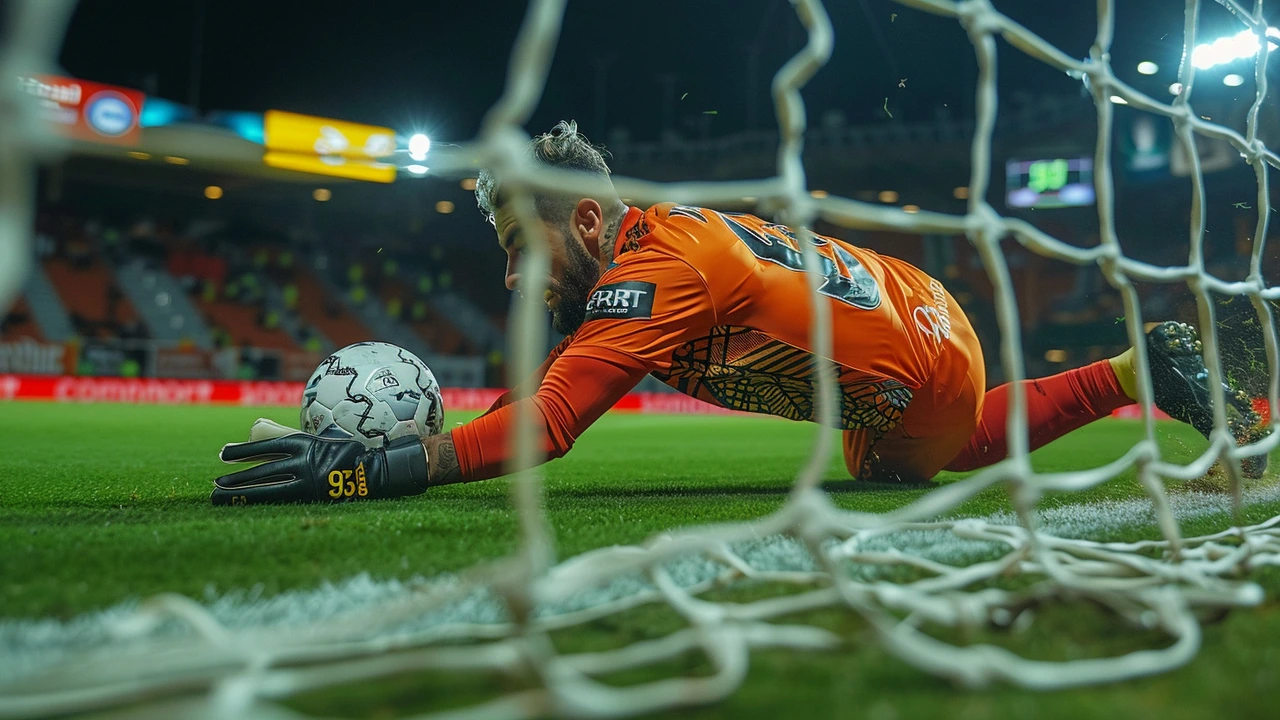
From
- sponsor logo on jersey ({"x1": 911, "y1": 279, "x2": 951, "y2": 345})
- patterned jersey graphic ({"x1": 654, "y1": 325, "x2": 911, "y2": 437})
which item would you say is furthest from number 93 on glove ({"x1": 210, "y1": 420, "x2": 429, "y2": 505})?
sponsor logo on jersey ({"x1": 911, "y1": 279, "x2": 951, "y2": 345})

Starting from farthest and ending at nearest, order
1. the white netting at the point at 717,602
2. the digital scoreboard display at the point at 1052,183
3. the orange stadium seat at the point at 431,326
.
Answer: the orange stadium seat at the point at 431,326 → the digital scoreboard display at the point at 1052,183 → the white netting at the point at 717,602

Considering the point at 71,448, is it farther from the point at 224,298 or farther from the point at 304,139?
the point at 224,298

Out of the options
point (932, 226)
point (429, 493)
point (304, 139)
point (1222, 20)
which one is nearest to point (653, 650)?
point (932, 226)

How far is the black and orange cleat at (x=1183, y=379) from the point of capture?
219 centimetres

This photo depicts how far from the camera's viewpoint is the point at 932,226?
2.83 feet

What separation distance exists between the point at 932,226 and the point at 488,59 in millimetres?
14788

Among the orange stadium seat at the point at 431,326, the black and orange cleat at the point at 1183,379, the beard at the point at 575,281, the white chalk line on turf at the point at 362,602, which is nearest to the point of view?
the white chalk line on turf at the point at 362,602

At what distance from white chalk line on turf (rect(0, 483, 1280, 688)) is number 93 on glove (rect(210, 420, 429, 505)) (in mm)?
728

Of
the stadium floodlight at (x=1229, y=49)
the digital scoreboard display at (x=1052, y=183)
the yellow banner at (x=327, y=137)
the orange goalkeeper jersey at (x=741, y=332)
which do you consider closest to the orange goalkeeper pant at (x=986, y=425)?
the orange goalkeeper jersey at (x=741, y=332)

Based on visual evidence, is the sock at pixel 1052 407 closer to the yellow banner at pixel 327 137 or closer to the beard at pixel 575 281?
the beard at pixel 575 281

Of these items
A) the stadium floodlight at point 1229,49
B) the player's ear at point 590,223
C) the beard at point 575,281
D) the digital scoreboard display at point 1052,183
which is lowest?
the beard at point 575,281

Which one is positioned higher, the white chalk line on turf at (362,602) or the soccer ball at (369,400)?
A: the soccer ball at (369,400)

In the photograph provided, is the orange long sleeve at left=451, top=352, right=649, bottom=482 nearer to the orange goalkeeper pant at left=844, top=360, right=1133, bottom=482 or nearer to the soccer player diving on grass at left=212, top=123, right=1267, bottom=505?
the soccer player diving on grass at left=212, top=123, right=1267, bottom=505

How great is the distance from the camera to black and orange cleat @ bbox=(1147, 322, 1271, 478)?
2191 mm
